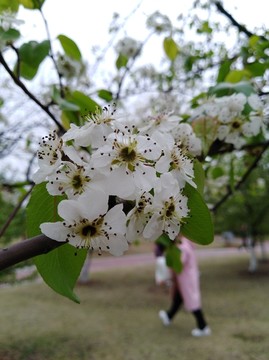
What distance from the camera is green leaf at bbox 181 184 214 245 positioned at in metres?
0.46

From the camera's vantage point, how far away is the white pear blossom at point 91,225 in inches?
14.8

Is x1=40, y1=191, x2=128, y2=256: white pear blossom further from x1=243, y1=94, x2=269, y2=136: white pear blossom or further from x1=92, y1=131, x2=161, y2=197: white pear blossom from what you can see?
x1=243, y1=94, x2=269, y2=136: white pear blossom

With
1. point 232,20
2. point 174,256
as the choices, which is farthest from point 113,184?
point 232,20

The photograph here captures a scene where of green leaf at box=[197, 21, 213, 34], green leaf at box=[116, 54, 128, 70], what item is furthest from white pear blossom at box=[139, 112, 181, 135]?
green leaf at box=[197, 21, 213, 34]

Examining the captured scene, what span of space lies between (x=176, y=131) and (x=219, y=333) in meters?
3.92

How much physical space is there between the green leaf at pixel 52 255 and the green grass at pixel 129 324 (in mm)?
2991

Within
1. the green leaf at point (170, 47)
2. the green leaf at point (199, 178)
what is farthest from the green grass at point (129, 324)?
the green leaf at point (199, 178)

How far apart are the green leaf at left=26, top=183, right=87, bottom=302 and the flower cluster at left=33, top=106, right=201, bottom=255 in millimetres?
23

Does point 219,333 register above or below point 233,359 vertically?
below

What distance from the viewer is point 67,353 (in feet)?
12.2

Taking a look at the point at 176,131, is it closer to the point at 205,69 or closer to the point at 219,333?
the point at 205,69

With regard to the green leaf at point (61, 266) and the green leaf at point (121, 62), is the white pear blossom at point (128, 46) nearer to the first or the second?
the green leaf at point (121, 62)

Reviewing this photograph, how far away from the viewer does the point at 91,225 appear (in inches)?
15.9

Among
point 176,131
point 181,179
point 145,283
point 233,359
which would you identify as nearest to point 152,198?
point 181,179
